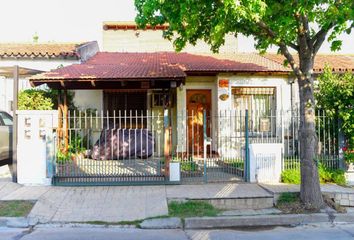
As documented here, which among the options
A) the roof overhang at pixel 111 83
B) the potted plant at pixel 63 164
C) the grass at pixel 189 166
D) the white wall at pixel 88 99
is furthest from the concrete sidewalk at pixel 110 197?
the white wall at pixel 88 99

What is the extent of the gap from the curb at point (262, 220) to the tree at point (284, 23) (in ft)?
1.23

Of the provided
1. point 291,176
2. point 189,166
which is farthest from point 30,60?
point 291,176

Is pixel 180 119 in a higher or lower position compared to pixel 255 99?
lower

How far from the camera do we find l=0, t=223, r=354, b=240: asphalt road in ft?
19.7

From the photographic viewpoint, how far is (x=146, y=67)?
12539 mm

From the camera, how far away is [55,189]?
8477 mm

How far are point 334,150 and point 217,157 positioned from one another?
138 inches

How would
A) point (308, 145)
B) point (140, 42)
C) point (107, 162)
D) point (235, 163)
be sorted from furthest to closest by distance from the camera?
point (140, 42)
point (107, 162)
point (235, 163)
point (308, 145)

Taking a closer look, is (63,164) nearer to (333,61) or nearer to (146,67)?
(146,67)

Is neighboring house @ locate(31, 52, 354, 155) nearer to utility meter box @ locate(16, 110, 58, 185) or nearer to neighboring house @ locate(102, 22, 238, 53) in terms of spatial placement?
utility meter box @ locate(16, 110, 58, 185)

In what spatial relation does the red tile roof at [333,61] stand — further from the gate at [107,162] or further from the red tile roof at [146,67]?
the gate at [107,162]

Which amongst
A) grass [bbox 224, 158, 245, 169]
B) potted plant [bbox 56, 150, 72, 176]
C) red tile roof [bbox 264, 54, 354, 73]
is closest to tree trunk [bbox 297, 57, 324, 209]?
grass [bbox 224, 158, 245, 169]

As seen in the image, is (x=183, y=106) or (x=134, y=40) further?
(x=134, y=40)

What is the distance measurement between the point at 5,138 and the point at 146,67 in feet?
16.0
